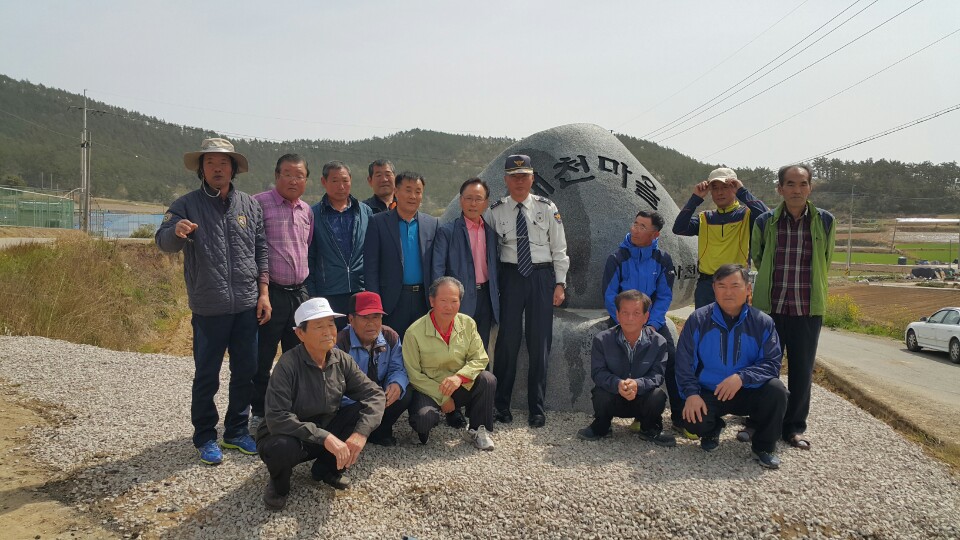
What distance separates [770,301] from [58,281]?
956cm

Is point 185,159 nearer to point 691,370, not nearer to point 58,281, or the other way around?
point 691,370

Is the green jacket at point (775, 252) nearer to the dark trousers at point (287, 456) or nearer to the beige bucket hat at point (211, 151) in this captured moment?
the dark trousers at point (287, 456)

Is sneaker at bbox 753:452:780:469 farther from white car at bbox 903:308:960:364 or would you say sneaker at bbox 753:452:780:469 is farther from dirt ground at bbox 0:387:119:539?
white car at bbox 903:308:960:364

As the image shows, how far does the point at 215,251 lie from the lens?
12.0 ft

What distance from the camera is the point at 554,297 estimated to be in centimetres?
460

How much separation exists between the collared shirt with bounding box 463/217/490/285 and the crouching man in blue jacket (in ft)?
4.89

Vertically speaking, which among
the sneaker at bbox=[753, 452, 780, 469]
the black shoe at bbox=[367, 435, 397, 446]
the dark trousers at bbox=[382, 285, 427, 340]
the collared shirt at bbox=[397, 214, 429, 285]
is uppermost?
the collared shirt at bbox=[397, 214, 429, 285]

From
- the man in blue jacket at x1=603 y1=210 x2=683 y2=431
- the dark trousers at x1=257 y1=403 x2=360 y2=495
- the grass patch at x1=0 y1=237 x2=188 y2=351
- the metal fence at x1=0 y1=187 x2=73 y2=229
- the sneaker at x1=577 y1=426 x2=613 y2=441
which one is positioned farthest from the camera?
the metal fence at x1=0 y1=187 x2=73 y2=229

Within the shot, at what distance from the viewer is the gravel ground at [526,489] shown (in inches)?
124

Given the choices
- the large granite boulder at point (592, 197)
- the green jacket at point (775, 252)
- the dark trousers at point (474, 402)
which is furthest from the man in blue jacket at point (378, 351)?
the green jacket at point (775, 252)

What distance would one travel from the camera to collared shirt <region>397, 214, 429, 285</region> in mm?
4457

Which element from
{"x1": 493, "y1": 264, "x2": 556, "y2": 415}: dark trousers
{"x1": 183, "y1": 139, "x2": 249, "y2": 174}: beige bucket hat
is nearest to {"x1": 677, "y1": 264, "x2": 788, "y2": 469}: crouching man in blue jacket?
{"x1": 493, "y1": 264, "x2": 556, "y2": 415}: dark trousers

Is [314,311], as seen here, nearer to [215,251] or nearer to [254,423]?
[215,251]

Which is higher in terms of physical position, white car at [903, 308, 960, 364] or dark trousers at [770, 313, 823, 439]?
dark trousers at [770, 313, 823, 439]
